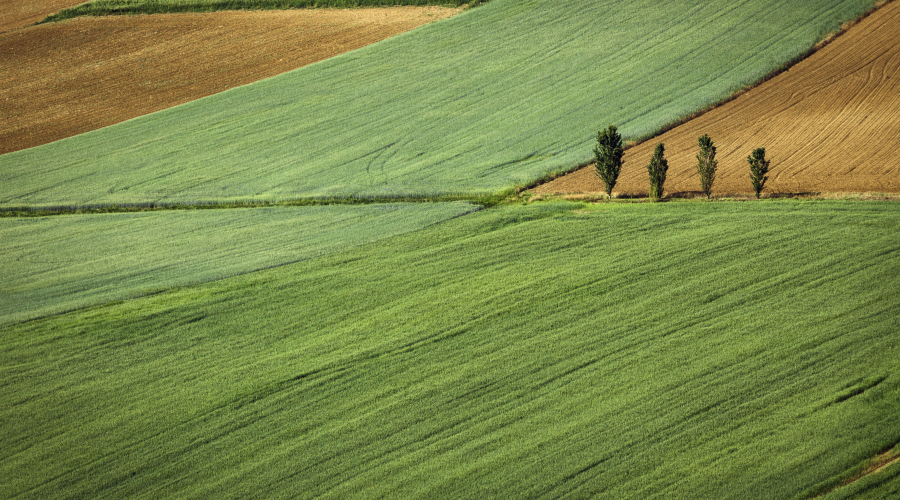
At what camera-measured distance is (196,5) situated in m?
62.4

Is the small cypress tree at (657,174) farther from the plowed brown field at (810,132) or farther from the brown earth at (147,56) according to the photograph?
the brown earth at (147,56)

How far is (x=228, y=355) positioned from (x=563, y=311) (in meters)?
9.70

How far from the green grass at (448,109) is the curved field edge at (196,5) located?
7245 mm

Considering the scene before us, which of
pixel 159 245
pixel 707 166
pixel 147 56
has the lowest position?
pixel 707 166

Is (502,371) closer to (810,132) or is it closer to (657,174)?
(657,174)

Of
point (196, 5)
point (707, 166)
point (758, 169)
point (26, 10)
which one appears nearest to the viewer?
point (758, 169)

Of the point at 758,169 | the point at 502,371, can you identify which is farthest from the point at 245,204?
the point at 758,169

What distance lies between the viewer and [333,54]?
2100 inches

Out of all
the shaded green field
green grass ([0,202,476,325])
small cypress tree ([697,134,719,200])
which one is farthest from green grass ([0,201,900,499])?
small cypress tree ([697,134,719,200])

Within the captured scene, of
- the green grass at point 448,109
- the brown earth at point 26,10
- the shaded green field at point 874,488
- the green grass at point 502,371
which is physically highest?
the brown earth at point 26,10

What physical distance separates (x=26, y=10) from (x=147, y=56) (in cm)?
2017

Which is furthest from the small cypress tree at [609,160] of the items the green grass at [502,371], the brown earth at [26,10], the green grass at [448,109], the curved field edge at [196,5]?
the brown earth at [26,10]

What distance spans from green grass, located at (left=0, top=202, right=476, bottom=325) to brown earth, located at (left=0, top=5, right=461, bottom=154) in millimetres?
16892

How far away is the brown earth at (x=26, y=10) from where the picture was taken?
64188 millimetres
